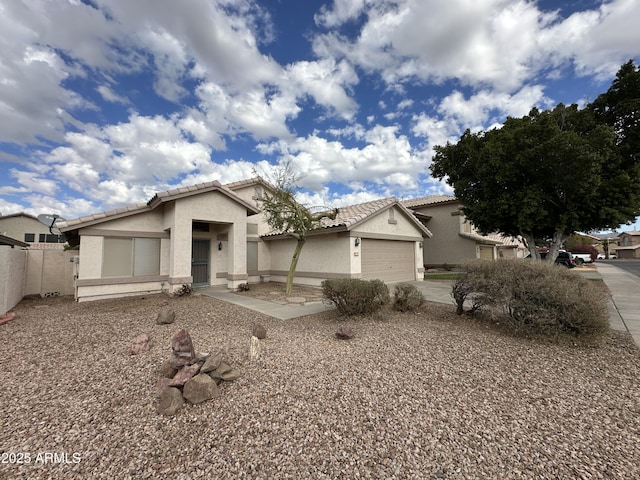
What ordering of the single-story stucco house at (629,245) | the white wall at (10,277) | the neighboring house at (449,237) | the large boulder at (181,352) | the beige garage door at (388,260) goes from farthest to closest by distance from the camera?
the single-story stucco house at (629,245)
the neighboring house at (449,237)
the beige garage door at (388,260)
the white wall at (10,277)
the large boulder at (181,352)

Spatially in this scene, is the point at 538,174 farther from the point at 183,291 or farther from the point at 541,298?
the point at 183,291

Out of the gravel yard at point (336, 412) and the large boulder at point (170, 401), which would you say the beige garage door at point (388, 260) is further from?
the large boulder at point (170, 401)

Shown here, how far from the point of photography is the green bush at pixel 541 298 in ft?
17.5

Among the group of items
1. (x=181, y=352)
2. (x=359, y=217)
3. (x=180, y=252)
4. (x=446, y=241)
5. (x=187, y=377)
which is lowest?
(x=187, y=377)

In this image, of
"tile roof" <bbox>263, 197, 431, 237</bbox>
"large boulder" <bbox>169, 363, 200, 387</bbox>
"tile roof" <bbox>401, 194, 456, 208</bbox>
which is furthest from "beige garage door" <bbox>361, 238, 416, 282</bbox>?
"large boulder" <bbox>169, 363, 200, 387</bbox>

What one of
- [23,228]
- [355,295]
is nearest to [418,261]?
[355,295]

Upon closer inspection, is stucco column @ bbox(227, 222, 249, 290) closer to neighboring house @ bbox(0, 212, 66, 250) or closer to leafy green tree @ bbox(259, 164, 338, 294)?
leafy green tree @ bbox(259, 164, 338, 294)

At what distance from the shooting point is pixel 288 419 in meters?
3.00

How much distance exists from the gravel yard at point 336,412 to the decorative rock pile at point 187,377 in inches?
5.1

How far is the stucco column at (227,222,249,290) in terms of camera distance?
12.4 metres

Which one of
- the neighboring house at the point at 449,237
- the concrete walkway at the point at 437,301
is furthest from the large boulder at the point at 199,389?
the neighboring house at the point at 449,237

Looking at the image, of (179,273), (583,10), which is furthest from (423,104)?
(179,273)

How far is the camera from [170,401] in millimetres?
3170

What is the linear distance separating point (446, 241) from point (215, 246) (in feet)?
62.2
